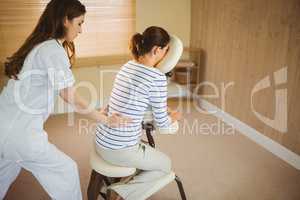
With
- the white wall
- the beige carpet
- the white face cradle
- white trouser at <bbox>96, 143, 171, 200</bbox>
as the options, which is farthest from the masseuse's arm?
the white wall

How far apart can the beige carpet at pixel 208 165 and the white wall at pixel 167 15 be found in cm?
109

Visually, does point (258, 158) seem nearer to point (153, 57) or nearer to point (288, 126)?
point (288, 126)

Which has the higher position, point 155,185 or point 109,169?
point 109,169

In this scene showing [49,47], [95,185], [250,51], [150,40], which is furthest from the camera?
[250,51]

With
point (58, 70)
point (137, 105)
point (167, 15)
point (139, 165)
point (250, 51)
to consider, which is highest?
point (167, 15)

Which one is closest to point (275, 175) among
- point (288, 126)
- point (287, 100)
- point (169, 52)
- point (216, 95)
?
point (288, 126)

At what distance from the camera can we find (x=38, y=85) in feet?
4.52

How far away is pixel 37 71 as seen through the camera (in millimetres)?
1362

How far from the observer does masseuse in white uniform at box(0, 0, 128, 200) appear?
1.35m

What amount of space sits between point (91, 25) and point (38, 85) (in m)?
1.94

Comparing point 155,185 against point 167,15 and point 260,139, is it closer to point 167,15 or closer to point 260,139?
point 260,139

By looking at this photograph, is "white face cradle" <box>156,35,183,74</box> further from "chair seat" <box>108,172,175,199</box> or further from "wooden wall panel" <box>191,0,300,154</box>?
"wooden wall panel" <box>191,0,300,154</box>

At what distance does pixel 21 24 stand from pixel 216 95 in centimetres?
205

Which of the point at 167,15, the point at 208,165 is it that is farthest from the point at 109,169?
the point at 167,15
